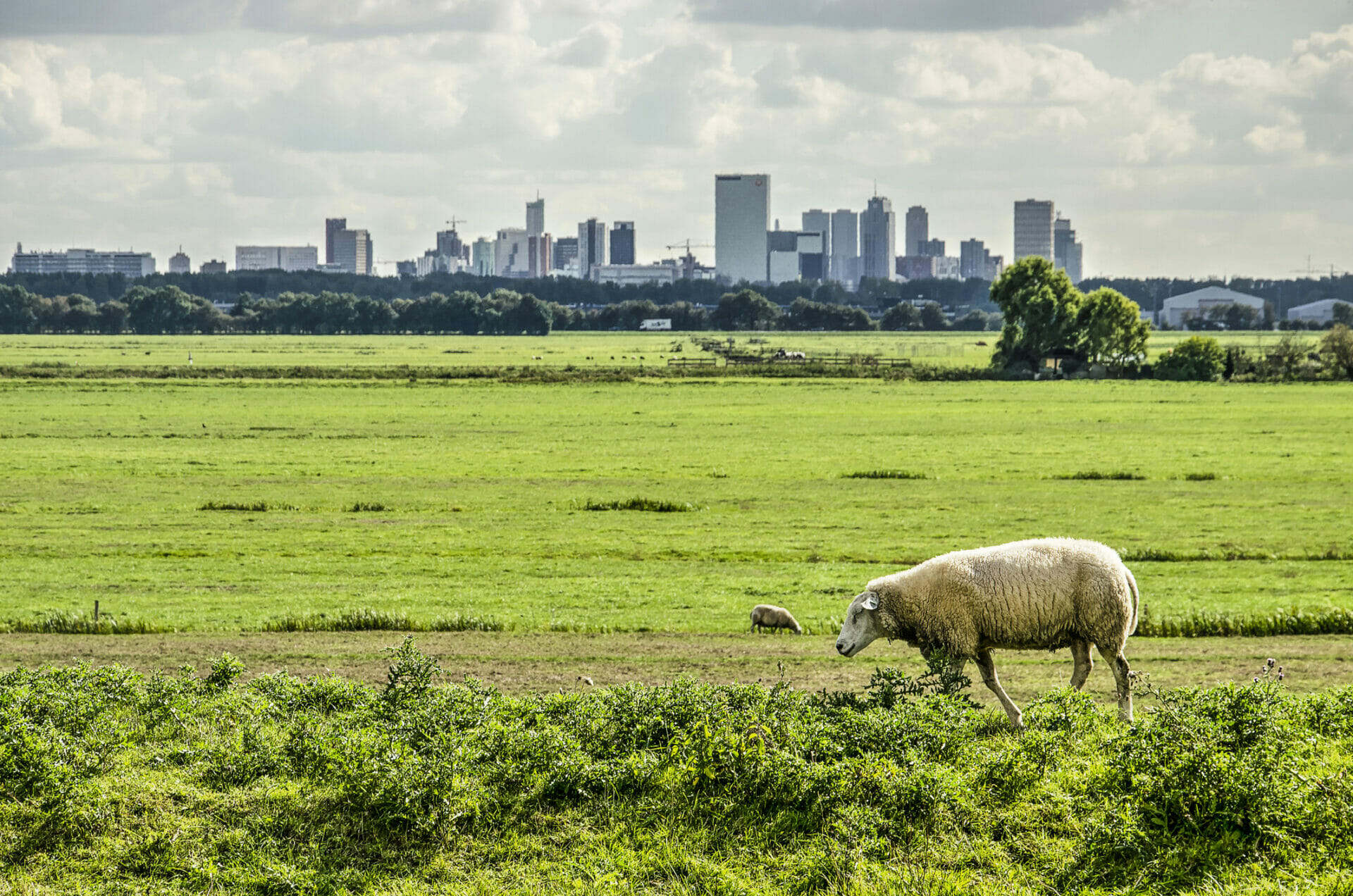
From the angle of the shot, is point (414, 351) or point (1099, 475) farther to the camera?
point (414, 351)

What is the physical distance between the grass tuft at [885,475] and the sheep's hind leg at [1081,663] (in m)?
32.0

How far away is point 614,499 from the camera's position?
Answer: 42375 mm

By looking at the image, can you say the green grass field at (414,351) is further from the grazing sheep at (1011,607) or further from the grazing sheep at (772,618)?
the grazing sheep at (1011,607)

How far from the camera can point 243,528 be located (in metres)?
37.1

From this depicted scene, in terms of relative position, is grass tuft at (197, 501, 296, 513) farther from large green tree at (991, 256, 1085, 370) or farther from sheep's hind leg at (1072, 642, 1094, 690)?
large green tree at (991, 256, 1085, 370)

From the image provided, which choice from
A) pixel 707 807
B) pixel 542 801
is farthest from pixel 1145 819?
pixel 542 801

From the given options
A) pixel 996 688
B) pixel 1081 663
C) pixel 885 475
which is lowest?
pixel 885 475

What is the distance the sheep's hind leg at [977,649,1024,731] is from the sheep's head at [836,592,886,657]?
4.52 feet

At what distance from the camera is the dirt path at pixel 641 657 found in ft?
63.9

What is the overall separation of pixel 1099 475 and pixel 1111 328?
231ft

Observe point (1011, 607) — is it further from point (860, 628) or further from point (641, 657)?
point (641, 657)

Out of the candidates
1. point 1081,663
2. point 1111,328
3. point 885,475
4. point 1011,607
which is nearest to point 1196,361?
point 1111,328

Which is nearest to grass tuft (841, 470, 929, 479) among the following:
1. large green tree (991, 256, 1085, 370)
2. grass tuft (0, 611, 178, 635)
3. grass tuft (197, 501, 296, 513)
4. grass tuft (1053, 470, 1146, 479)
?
grass tuft (1053, 470, 1146, 479)

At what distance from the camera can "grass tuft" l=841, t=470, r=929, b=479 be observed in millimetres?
48550
